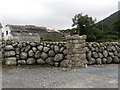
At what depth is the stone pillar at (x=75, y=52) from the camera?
10.5 m

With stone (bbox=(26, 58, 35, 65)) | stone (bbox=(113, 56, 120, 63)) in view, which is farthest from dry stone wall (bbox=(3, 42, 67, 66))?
stone (bbox=(113, 56, 120, 63))

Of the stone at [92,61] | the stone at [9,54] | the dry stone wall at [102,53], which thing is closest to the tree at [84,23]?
the dry stone wall at [102,53]

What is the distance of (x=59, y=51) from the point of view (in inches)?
439

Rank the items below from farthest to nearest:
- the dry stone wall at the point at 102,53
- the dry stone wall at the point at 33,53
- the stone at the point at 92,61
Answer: the dry stone wall at the point at 102,53, the stone at the point at 92,61, the dry stone wall at the point at 33,53

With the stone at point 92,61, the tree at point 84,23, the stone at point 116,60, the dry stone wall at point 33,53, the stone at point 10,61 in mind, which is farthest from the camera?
the tree at point 84,23

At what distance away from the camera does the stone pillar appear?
413 inches

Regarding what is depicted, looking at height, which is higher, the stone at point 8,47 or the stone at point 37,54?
the stone at point 8,47

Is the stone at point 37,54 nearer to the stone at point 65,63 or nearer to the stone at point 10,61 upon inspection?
the stone at point 10,61

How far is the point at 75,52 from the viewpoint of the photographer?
10.5m

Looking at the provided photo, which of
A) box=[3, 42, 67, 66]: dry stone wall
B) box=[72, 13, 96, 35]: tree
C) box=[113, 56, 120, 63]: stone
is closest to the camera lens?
box=[3, 42, 67, 66]: dry stone wall

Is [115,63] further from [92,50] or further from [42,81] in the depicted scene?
[42,81]

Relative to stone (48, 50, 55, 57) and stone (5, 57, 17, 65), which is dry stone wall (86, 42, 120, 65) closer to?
stone (48, 50, 55, 57)

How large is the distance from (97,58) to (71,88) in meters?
5.91

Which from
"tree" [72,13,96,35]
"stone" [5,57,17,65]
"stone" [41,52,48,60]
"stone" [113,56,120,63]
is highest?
"tree" [72,13,96,35]
